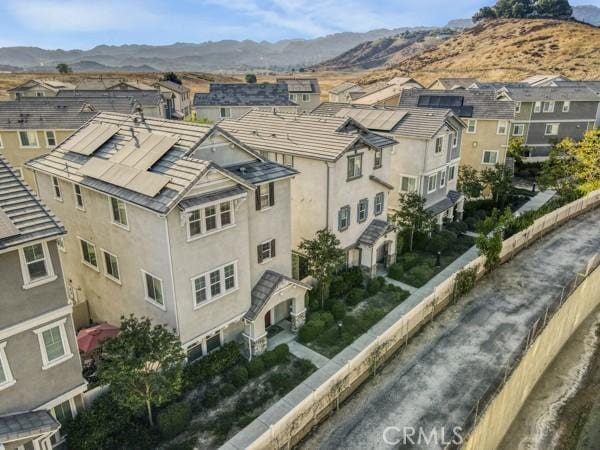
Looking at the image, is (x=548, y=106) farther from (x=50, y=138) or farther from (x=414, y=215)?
(x=50, y=138)

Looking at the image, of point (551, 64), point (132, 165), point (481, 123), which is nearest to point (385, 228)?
point (132, 165)

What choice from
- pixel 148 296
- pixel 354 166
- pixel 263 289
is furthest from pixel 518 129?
pixel 148 296

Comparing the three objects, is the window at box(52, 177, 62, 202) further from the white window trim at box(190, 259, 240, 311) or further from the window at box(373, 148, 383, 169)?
the window at box(373, 148, 383, 169)

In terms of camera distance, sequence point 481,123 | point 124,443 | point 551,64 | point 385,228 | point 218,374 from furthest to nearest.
Result: 1. point 551,64
2. point 481,123
3. point 385,228
4. point 218,374
5. point 124,443

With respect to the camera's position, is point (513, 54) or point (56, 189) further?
point (513, 54)

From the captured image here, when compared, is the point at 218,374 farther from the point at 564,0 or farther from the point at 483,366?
the point at 564,0

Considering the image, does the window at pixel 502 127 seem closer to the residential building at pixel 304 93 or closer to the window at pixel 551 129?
the window at pixel 551 129
